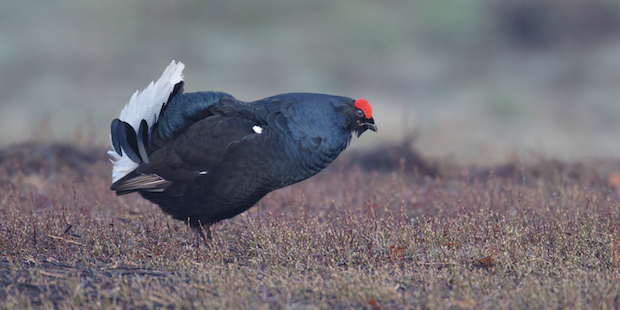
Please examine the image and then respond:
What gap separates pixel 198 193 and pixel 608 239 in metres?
3.50

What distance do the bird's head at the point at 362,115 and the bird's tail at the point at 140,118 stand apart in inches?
64.1

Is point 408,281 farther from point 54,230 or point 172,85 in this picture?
point 54,230

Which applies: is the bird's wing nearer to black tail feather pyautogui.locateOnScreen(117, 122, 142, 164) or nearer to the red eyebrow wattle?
black tail feather pyautogui.locateOnScreen(117, 122, 142, 164)

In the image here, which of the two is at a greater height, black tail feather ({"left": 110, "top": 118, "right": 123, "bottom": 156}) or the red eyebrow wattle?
the red eyebrow wattle

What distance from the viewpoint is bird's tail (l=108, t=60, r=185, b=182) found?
5070 mm

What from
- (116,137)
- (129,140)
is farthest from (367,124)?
(116,137)

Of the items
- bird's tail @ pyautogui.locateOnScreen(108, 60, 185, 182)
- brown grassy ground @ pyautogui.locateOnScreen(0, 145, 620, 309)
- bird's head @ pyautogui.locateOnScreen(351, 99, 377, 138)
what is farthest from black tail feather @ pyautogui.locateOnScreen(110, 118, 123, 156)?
bird's head @ pyautogui.locateOnScreen(351, 99, 377, 138)

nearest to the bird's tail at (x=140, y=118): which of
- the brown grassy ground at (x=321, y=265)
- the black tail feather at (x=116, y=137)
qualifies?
the black tail feather at (x=116, y=137)

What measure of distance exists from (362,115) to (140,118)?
1.99 meters

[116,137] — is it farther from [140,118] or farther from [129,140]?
[140,118]

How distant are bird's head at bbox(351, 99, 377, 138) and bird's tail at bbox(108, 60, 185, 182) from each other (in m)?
1.63

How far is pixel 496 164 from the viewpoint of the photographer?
1018 cm

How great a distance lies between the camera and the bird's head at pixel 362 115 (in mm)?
4996

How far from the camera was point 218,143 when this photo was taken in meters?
4.83
